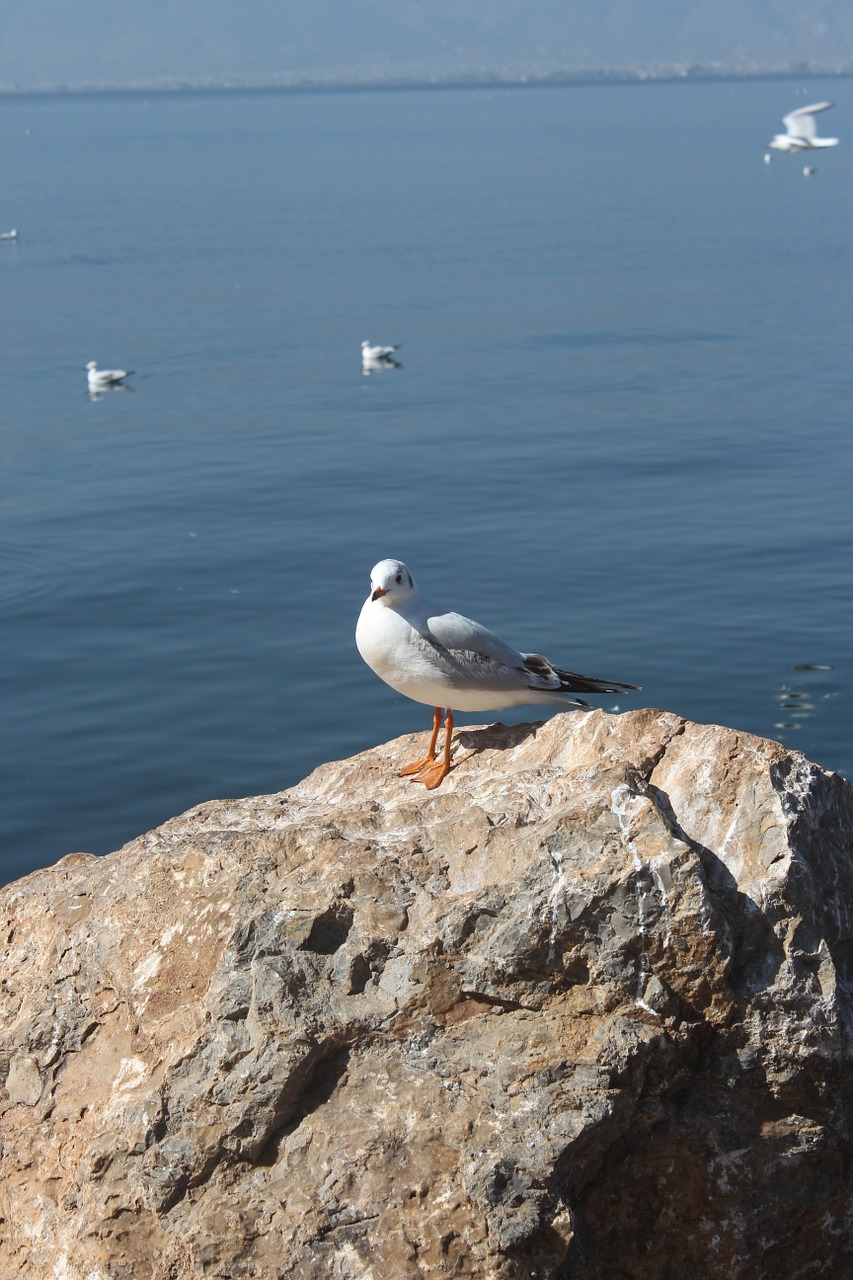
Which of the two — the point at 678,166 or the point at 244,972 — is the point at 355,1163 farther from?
the point at 678,166

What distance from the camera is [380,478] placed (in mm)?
21391

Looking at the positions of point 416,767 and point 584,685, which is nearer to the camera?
point 416,767

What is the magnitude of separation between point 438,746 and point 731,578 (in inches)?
399

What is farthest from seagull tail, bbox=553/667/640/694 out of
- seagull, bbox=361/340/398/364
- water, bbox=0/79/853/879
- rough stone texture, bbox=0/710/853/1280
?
seagull, bbox=361/340/398/364

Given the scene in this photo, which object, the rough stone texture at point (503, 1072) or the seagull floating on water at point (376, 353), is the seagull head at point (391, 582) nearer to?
the rough stone texture at point (503, 1072)

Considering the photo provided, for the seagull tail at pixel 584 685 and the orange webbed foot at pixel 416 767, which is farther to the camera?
the seagull tail at pixel 584 685

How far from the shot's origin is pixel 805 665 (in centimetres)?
1441

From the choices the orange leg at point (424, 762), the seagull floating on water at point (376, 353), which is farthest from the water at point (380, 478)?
the orange leg at point (424, 762)

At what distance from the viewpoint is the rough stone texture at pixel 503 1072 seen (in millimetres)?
4785

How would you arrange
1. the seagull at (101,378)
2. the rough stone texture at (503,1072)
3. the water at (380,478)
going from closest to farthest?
the rough stone texture at (503,1072) → the water at (380,478) → the seagull at (101,378)

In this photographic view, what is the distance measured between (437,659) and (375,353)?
870 inches

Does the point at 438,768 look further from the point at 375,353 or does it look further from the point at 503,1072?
the point at 375,353

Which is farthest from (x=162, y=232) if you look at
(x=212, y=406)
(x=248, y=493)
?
(x=248, y=493)

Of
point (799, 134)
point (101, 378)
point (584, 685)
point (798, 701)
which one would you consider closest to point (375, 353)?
point (101, 378)
